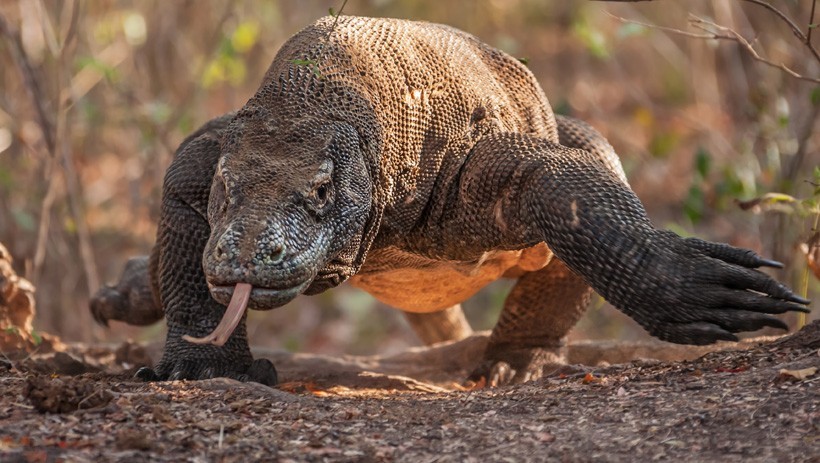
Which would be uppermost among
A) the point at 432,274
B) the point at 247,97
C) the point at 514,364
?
the point at 247,97

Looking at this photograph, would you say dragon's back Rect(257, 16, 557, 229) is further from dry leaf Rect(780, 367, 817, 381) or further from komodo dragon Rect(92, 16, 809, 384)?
dry leaf Rect(780, 367, 817, 381)

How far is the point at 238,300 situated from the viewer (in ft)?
12.8

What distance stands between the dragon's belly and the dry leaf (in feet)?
5.96

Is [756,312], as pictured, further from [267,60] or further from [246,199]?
[267,60]

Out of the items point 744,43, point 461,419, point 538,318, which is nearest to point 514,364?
point 538,318

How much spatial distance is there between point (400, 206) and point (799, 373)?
1.87 metres

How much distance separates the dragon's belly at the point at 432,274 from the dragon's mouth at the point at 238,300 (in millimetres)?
1193

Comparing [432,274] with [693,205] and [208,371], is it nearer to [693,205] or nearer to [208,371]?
[208,371]

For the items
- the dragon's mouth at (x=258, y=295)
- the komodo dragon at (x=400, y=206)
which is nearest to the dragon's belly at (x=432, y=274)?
the komodo dragon at (x=400, y=206)

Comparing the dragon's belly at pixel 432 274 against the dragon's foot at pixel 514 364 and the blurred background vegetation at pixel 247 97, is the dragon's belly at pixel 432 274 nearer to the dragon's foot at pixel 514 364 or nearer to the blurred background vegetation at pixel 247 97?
the dragon's foot at pixel 514 364

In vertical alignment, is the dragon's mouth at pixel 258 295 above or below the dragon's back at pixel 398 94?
below

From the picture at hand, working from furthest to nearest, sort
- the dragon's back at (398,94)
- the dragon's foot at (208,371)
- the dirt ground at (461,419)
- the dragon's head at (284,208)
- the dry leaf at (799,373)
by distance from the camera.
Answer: the dragon's foot at (208,371)
the dragon's back at (398,94)
the dragon's head at (284,208)
the dry leaf at (799,373)
the dirt ground at (461,419)

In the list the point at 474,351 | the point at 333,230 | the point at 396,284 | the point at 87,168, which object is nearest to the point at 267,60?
the point at 87,168

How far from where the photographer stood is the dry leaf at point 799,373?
12.4 ft
